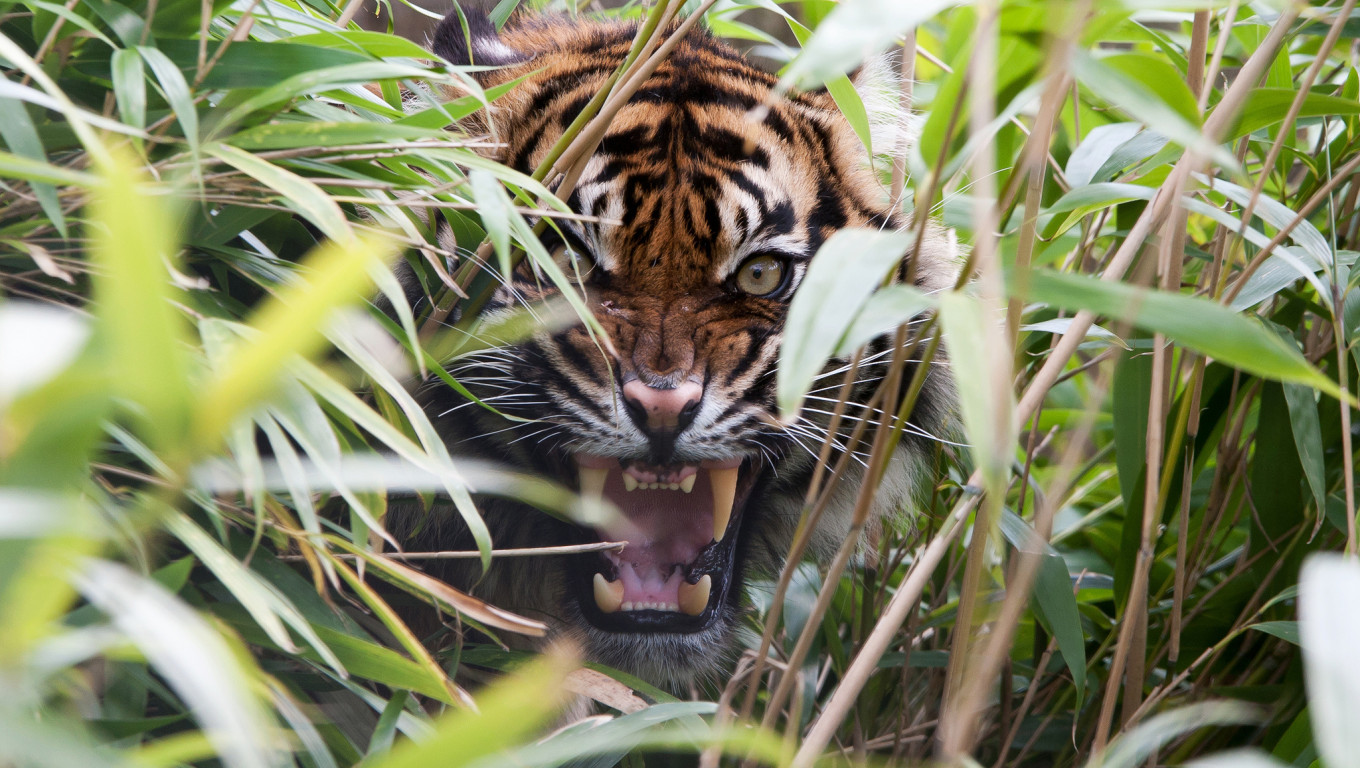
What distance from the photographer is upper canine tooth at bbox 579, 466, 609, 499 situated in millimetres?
1271

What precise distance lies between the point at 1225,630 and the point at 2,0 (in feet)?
4.66

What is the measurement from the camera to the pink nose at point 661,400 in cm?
109

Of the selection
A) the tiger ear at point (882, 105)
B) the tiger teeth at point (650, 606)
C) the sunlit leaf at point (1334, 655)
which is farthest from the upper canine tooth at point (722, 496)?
the sunlit leaf at point (1334, 655)

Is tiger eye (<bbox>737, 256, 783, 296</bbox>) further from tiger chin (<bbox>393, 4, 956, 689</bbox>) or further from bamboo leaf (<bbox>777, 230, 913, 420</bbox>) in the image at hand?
bamboo leaf (<bbox>777, 230, 913, 420</bbox>)

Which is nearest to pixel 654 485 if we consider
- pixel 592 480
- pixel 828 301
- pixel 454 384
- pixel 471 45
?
pixel 592 480

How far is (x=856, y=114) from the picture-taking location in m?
0.96

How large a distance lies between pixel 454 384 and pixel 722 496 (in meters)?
0.52

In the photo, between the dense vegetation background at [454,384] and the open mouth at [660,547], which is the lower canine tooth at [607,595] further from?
the dense vegetation background at [454,384]

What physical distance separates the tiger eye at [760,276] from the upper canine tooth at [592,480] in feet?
0.96

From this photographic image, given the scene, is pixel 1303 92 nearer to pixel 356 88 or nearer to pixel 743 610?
pixel 356 88

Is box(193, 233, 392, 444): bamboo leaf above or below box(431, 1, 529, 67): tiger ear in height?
above

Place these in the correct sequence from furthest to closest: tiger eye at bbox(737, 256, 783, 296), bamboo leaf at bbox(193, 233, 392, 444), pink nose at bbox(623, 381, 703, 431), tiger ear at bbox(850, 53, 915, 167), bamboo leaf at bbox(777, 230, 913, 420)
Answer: tiger ear at bbox(850, 53, 915, 167)
tiger eye at bbox(737, 256, 783, 296)
pink nose at bbox(623, 381, 703, 431)
bamboo leaf at bbox(777, 230, 913, 420)
bamboo leaf at bbox(193, 233, 392, 444)

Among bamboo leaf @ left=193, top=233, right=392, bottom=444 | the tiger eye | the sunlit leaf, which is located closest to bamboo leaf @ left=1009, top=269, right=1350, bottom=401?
the sunlit leaf

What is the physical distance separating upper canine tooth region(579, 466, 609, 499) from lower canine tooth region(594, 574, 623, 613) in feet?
0.35
